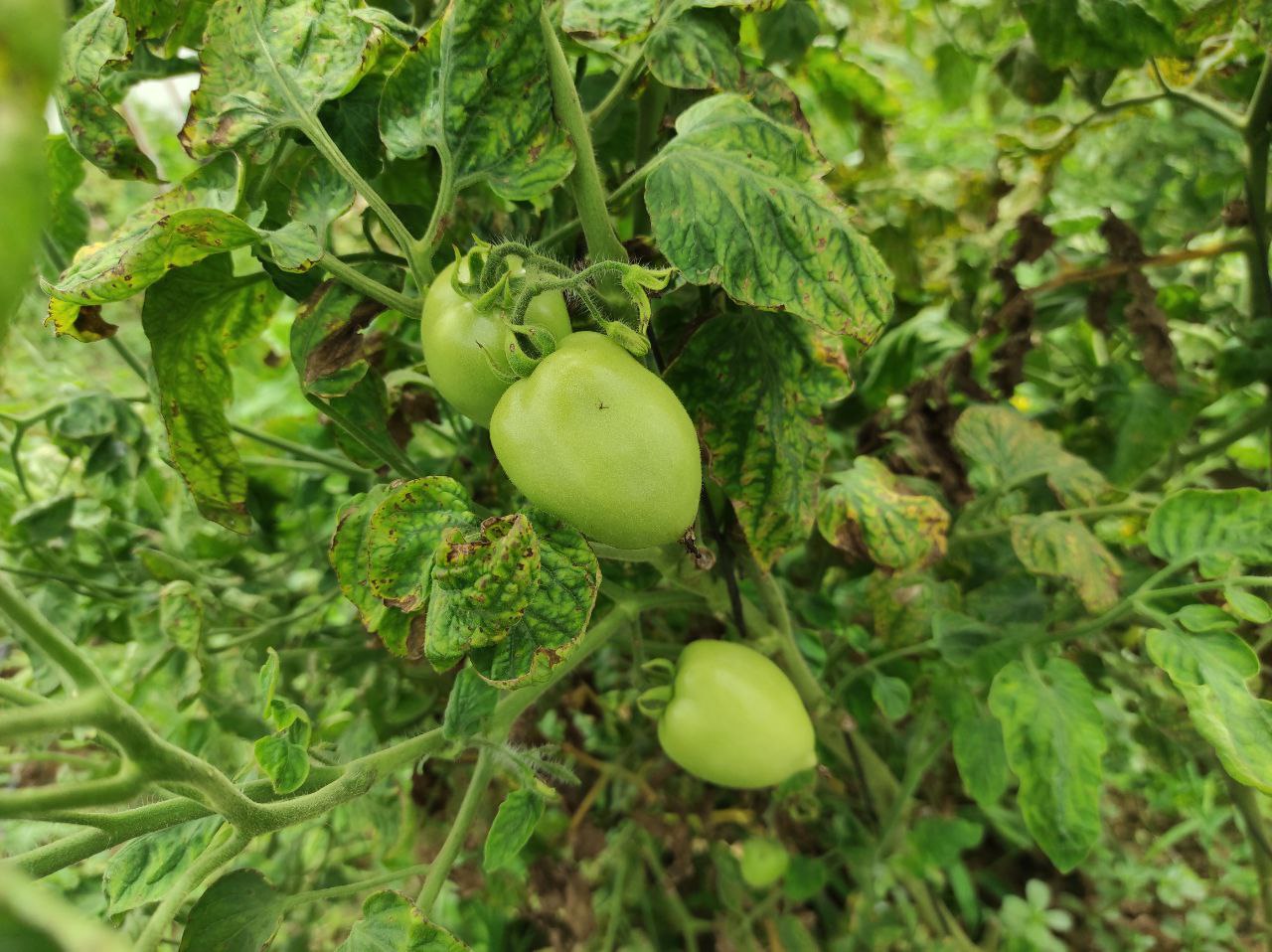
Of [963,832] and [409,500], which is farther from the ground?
[409,500]

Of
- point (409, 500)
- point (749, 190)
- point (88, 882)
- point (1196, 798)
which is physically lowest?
point (1196, 798)

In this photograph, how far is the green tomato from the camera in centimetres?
36

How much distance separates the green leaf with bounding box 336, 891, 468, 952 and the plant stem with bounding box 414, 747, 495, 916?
17 millimetres

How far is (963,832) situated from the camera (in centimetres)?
81

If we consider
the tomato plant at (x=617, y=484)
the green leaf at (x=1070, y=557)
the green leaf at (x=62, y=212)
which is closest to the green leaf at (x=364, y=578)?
the tomato plant at (x=617, y=484)

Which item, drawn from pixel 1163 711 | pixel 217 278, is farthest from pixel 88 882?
pixel 1163 711

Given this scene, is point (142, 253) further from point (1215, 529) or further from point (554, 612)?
point (1215, 529)

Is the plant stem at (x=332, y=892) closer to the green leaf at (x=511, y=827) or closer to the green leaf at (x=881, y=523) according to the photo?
the green leaf at (x=511, y=827)

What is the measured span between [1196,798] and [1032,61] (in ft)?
3.04

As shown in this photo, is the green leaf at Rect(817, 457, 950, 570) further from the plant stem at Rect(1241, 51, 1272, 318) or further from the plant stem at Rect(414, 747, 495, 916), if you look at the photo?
the plant stem at Rect(1241, 51, 1272, 318)

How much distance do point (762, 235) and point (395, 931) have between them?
397 mm

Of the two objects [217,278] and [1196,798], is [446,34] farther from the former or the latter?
[1196,798]

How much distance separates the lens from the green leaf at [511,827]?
1.56 feet

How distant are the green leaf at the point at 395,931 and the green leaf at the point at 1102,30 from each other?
762 millimetres
